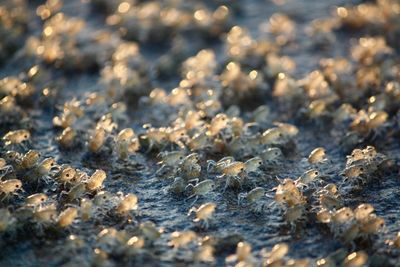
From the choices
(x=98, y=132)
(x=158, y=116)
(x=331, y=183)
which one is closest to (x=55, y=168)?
(x=98, y=132)

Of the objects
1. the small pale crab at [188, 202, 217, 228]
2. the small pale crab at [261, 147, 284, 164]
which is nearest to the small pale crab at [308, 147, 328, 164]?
the small pale crab at [261, 147, 284, 164]

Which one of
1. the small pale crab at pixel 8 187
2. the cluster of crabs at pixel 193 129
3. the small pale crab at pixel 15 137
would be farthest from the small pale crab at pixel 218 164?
the small pale crab at pixel 15 137

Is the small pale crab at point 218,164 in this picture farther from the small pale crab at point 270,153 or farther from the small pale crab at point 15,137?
the small pale crab at point 15,137

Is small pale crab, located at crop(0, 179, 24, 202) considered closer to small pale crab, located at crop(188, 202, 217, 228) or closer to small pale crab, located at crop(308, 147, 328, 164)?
small pale crab, located at crop(188, 202, 217, 228)

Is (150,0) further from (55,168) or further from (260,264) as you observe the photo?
(260,264)

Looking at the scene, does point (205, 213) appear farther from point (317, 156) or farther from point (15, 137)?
point (15, 137)

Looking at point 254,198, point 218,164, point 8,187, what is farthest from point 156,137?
point 8,187

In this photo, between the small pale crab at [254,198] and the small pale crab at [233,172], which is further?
the small pale crab at [233,172]
